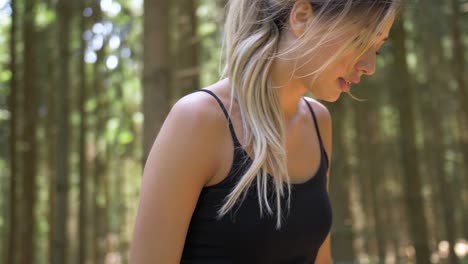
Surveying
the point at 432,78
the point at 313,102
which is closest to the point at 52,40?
the point at 432,78

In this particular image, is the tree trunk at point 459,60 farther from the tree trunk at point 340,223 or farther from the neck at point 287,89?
the neck at point 287,89

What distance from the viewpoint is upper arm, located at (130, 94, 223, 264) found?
1.29m

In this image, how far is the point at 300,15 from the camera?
1472 millimetres

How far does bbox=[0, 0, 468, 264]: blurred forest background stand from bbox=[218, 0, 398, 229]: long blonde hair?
4.45ft

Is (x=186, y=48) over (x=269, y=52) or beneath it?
over

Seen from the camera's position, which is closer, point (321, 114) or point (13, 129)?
point (321, 114)

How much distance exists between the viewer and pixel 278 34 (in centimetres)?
151

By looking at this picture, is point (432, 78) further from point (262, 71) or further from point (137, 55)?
point (262, 71)

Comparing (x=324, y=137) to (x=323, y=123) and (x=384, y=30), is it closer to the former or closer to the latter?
(x=323, y=123)

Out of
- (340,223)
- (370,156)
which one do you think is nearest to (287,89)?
(340,223)

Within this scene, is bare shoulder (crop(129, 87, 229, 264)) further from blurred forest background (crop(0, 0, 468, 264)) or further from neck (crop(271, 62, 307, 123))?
blurred forest background (crop(0, 0, 468, 264))

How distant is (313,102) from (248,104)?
0.45 m

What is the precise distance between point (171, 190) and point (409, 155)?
5752mm

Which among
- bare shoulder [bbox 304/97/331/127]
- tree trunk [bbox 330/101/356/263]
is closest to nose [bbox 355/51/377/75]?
bare shoulder [bbox 304/97/331/127]
